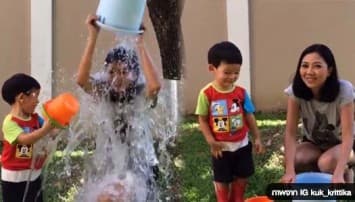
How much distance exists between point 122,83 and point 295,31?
4517mm

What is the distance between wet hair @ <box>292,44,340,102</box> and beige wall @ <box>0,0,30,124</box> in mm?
4497

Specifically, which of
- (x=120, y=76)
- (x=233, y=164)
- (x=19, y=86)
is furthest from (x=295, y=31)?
(x=19, y=86)

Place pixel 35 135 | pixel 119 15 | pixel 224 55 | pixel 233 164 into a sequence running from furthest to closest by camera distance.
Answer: pixel 233 164, pixel 224 55, pixel 35 135, pixel 119 15

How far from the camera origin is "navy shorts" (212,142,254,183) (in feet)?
14.1

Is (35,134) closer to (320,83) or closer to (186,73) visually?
(320,83)

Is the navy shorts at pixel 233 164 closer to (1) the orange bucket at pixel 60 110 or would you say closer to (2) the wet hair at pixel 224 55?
(2) the wet hair at pixel 224 55

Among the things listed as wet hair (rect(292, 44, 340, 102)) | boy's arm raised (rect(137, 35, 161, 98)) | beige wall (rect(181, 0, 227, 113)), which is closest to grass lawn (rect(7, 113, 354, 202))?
beige wall (rect(181, 0, 227, 113))

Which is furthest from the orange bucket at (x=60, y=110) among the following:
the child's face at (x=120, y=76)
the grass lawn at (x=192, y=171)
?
the grass lawn at (x=192, y=171)

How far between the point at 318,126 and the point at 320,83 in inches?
13.1

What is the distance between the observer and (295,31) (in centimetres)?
814

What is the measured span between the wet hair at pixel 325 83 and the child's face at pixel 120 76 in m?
0.94

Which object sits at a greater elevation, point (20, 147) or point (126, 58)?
point (126, 58)

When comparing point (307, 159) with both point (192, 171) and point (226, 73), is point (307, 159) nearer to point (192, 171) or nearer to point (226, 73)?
point (226, 73)

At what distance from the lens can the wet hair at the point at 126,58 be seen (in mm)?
3959
